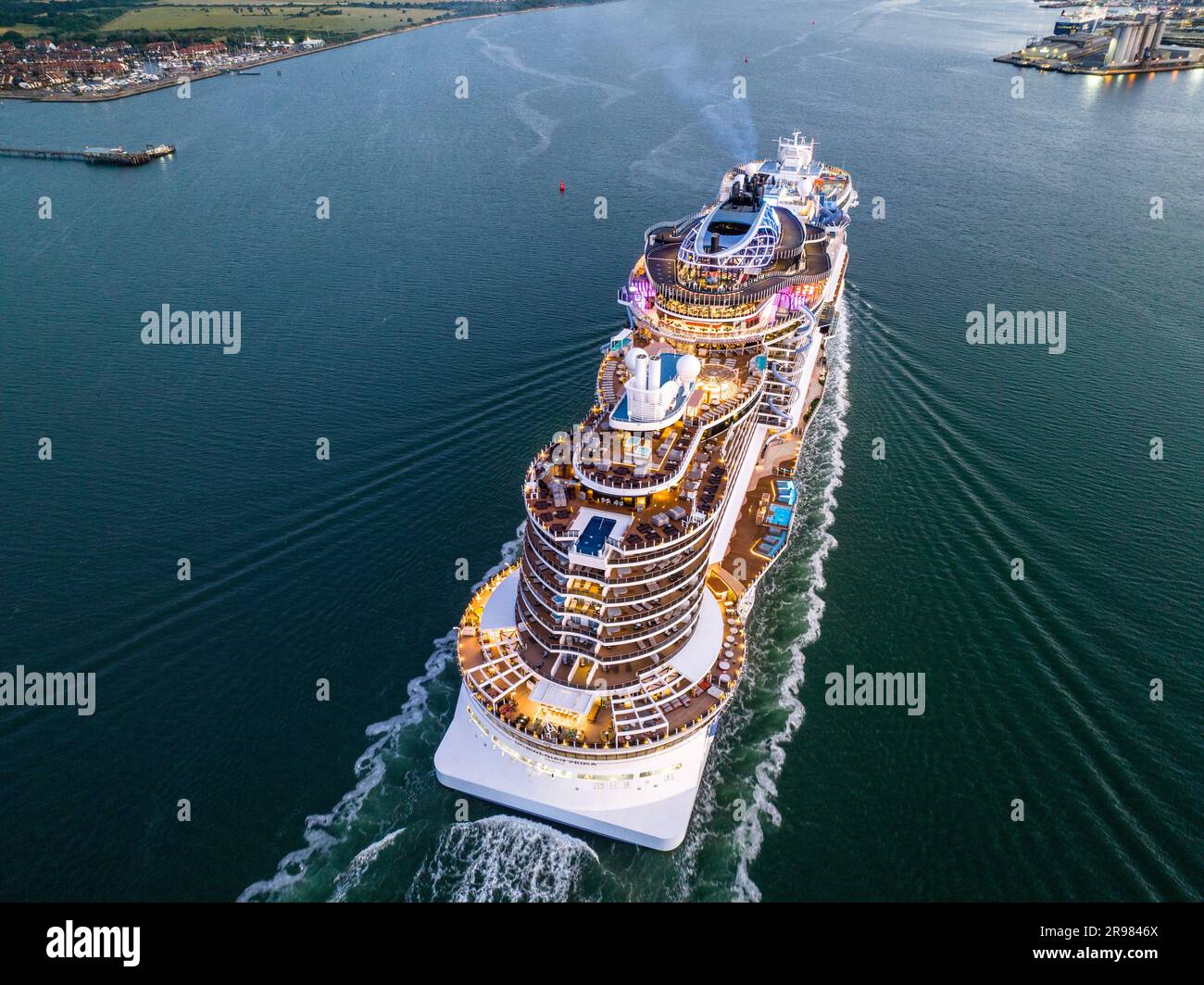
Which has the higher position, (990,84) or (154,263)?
(990,84)

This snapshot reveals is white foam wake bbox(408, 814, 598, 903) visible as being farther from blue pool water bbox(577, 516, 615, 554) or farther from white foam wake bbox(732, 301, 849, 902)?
blue pool water bbox(577, 516, 615, 554)

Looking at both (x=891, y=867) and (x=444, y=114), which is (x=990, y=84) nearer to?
(x=444, y=114)

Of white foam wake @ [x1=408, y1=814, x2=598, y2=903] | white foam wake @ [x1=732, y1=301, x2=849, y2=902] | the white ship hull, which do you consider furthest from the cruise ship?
white foam wake @ [x1=732, y1=301, x2=849, y2=902]

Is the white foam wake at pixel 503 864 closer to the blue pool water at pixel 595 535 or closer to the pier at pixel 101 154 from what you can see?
the blue pool water at pixel 595 535

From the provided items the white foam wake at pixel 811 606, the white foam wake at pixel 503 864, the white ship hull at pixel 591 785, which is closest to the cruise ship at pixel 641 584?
the white ship hull at pixel 591 785
